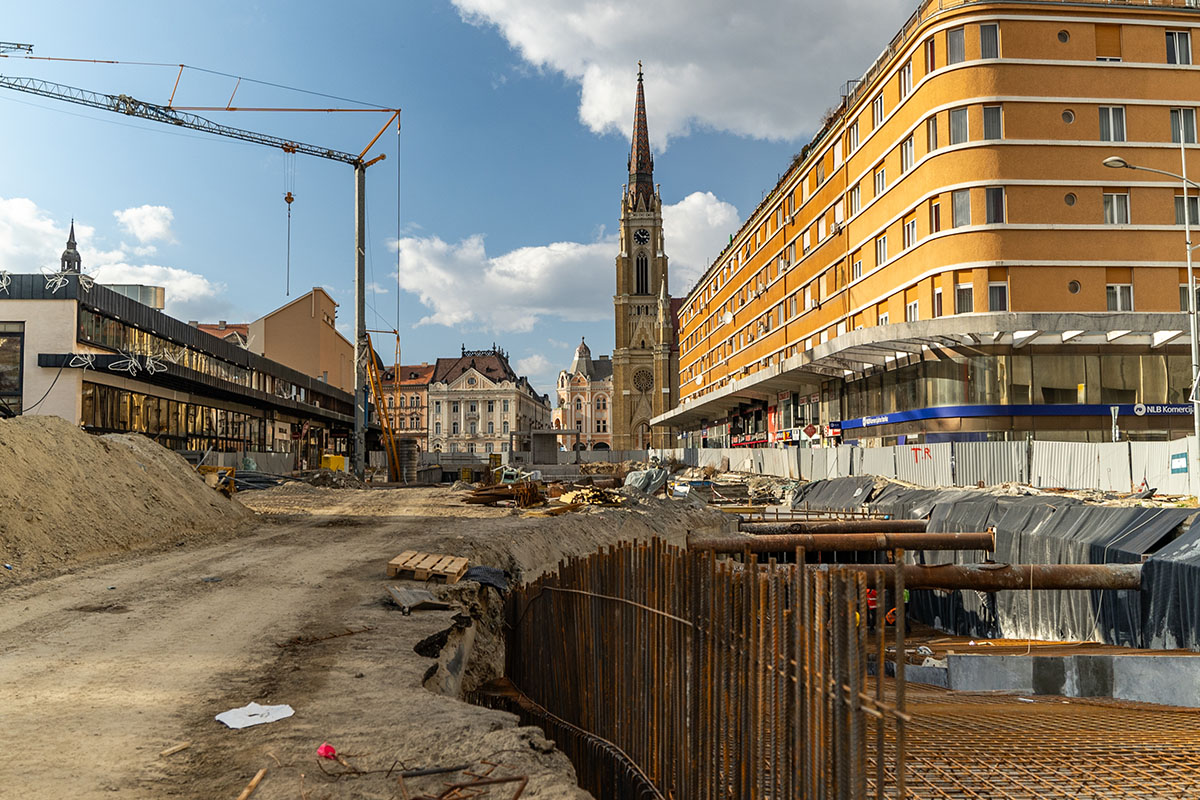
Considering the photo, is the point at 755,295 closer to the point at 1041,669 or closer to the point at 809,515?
the point at 809,515

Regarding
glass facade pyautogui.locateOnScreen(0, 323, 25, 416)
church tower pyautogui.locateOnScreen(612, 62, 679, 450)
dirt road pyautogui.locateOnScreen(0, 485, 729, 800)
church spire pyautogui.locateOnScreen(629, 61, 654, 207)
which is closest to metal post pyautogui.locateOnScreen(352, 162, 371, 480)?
glass facade pyautogui.locateOnScreen(0, 323, 25, 416)

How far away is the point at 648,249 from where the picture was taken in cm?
14550

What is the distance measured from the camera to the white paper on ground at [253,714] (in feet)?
21.2

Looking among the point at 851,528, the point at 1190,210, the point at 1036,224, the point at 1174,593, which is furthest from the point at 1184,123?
the point at 1174,593

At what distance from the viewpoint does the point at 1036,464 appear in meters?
24.8

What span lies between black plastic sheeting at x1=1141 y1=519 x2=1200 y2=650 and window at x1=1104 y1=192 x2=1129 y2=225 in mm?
28276

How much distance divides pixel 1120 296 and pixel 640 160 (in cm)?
12441

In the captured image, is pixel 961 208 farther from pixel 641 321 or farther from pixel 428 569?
pixel 641 321

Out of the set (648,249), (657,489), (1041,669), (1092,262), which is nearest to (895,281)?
(1092,262)

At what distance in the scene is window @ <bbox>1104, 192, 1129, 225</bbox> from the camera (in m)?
34.8

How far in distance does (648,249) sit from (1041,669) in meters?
138

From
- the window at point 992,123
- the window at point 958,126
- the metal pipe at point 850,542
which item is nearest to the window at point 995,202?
the window at point 992,123

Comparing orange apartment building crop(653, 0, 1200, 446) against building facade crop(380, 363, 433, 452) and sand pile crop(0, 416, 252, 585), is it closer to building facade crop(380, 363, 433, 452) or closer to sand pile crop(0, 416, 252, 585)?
sand pile crop(0, 416, 252, 585)

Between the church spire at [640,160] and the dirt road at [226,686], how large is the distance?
456 ft
